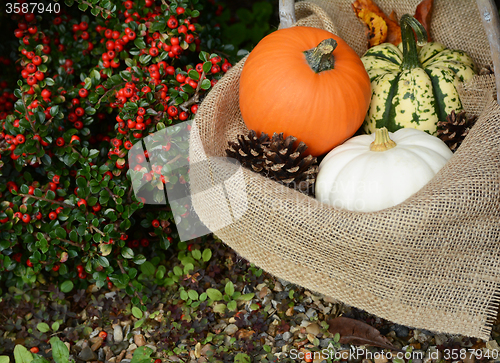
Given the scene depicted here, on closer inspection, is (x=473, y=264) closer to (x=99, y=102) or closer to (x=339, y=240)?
(x=339, y=240)

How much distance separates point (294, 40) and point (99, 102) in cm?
89

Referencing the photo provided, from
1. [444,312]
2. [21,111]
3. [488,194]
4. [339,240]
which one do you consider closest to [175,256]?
[21,111]

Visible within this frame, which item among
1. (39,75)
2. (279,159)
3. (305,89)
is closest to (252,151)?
(279,159)

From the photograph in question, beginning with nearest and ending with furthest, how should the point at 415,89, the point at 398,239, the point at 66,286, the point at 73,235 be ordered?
1. the point at 398,239
2. the point at 415,89
3. the point at 73,235
4. the point at 66,286

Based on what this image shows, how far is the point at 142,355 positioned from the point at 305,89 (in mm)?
1209

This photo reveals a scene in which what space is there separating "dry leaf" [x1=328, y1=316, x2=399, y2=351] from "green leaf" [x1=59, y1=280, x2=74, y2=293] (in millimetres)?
1152

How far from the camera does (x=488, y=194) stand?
1263 millimetres

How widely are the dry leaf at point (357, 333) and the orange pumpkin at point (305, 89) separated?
713 mm

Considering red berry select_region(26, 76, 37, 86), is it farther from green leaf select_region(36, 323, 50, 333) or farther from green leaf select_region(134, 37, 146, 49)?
green leaf select_region(36, 323, 50, 333)

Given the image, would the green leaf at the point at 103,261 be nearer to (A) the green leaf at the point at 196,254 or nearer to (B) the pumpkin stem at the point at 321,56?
(A) the green leaf at the point at 196,254

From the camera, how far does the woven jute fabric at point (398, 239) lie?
124 cm

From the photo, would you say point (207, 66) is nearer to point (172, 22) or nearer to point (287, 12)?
point (172, 22)

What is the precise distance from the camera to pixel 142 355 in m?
1.76

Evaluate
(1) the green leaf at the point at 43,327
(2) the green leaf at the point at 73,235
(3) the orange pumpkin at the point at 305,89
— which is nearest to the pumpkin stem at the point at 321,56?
(3) the orange pumpkin at the point at 305,89
